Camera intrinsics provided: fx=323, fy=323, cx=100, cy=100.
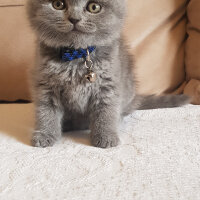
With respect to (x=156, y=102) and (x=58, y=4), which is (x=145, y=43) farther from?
(x=58, y=4)

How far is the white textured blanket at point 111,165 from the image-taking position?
2.47 ft

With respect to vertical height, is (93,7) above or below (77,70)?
above

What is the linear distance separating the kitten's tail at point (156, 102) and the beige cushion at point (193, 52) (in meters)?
0.08

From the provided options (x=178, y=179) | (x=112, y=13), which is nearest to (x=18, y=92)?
(x=112, y=13)

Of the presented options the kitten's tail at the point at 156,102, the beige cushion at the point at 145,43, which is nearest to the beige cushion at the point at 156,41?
the beige cushion at the point at 145,43

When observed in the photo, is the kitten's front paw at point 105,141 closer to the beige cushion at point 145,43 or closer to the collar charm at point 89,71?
the collar charm at point 89,71

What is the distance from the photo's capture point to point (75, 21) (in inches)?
36.1

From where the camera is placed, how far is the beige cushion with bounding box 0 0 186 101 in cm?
147

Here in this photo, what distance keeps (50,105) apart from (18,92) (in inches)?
20.0

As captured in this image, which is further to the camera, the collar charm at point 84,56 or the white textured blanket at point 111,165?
the collar charm at point 84,56

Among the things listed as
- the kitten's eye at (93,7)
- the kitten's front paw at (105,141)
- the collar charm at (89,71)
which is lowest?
the kitten's front paw at (105,141)

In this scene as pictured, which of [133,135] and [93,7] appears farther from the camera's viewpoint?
[133,135]

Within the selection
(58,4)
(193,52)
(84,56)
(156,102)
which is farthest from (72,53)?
(193,52)

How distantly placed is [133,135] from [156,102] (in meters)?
0.31
